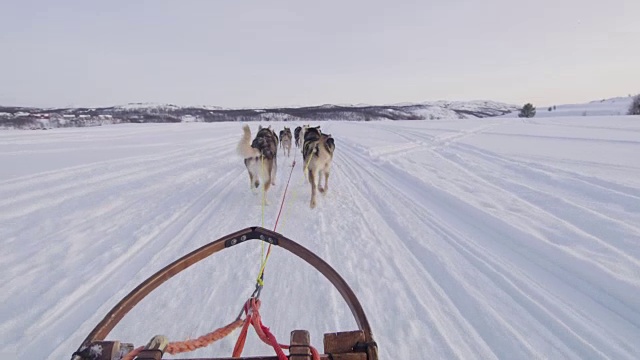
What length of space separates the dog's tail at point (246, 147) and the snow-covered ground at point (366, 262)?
2.61ft

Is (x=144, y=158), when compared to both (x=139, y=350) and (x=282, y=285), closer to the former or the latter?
(x=282, y=285)

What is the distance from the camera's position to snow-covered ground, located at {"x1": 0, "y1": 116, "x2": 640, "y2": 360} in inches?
91.6

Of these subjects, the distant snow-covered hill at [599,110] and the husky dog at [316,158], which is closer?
the husky dog at [316,158]

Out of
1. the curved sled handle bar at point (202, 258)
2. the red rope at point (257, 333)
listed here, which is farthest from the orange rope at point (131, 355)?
the red rope at point (257, 333)

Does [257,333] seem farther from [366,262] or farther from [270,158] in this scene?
[270,158]

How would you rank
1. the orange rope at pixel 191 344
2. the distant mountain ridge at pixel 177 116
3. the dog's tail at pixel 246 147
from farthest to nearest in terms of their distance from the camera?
1. the distant mountain ridge at pixel 177 116
2. the dog's tail at pixel 246 147
3. the orange rope at pixel 191 344

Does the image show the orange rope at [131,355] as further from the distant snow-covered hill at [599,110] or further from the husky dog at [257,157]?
the distant snow-covered hill at [599,110]

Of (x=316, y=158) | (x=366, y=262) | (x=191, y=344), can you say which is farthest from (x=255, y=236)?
(x=316, y=158)

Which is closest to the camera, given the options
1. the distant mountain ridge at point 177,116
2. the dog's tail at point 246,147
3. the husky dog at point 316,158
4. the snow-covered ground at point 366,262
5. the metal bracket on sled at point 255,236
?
the metal bracket on sled at point 255,236

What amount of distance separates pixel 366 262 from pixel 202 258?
1.98 m

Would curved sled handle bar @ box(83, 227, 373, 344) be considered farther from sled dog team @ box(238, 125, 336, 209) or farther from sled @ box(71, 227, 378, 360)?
sled dog team @ box(238, 125, 336, 209)

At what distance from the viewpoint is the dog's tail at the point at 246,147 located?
572 centimetres

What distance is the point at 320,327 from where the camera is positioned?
2.38 meters

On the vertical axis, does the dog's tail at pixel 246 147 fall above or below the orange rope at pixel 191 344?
above
